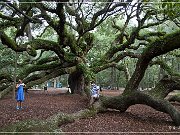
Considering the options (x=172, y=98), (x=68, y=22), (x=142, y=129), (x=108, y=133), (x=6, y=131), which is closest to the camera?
(x=6, y=131)

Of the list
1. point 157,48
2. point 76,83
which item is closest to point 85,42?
point 76,83

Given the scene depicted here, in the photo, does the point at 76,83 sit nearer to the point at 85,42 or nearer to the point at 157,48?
the point at 85,42

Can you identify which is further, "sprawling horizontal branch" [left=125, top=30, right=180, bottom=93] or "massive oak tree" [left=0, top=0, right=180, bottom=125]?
"massive oak tree" [left=0, top=0, right=180, bottom=125]

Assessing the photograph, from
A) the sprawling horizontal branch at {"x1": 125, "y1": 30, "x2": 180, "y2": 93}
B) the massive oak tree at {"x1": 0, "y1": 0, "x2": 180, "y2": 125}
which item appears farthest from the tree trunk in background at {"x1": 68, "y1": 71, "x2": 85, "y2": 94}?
the sprawling horizontal branch at {"x1": 125, "y1": 30, "x2": 180, "y2": 93}

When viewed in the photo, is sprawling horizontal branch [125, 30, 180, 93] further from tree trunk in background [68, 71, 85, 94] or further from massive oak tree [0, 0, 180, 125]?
tree trunk in background [68, 71, 85, 94]

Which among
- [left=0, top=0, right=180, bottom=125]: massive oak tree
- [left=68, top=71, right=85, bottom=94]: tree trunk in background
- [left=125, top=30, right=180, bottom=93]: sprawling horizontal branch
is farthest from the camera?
[left=68, top=71, right=85, bottom=94]: tree trunk in background

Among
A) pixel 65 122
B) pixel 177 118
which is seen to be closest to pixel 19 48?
pixel 65 122

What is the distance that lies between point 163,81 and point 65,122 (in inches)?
182

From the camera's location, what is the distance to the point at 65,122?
9258 mm

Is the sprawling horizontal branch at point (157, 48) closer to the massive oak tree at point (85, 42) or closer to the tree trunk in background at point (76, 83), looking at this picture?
the massive oak tree at point (85, 42)

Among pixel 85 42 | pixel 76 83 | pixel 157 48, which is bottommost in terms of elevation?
pixel 76 83

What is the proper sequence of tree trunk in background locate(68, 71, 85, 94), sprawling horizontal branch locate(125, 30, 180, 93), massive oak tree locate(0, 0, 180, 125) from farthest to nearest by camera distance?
1. tree trunk in background locate(68, 71, 85, 94)
2. massive oak tree locate(0, 0, 180, 125)
3. sprawling horizontal branch locate(125, 30, 180, 93)

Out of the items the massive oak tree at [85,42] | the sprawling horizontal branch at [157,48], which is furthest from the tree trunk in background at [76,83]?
the sprawling horizontal branch at [157,48]

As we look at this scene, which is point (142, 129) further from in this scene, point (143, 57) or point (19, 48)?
point (19, 48)
